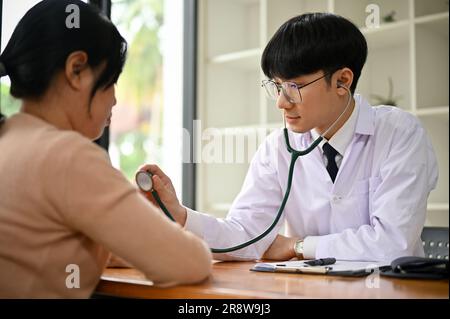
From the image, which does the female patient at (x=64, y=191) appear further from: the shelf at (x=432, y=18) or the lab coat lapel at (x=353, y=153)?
the shelf at (x=432, y=18)

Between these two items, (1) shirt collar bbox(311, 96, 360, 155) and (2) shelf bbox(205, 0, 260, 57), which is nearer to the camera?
(1) shirt collar bbox(311, 96, 360, 155)

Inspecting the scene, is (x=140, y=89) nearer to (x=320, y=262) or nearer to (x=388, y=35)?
(x=388, y=35)

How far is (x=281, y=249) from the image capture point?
65.9 inches

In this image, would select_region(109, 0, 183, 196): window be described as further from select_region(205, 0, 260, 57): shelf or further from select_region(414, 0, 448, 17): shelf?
select_region(414, 0, 448, 17): shelf

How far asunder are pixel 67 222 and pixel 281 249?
82cm

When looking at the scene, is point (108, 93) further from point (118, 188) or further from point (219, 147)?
point (219, 147)

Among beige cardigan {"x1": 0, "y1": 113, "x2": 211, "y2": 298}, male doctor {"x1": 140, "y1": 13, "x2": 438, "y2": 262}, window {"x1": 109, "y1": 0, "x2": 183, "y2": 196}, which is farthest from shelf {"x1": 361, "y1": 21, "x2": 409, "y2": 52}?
window {"x1": 109, "y1": 0, "x2": 183, "y2": 196}

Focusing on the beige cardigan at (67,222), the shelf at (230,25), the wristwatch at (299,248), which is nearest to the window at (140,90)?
the shelf at (230,25)

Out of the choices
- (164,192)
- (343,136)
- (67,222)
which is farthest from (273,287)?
(343,136)

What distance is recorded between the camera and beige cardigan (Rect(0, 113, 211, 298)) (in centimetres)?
97

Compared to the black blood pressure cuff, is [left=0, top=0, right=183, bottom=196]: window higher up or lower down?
higher up

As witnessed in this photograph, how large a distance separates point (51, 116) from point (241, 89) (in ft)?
8.70

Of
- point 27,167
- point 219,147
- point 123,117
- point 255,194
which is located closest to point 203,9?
point 219,147

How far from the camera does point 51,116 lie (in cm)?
112
